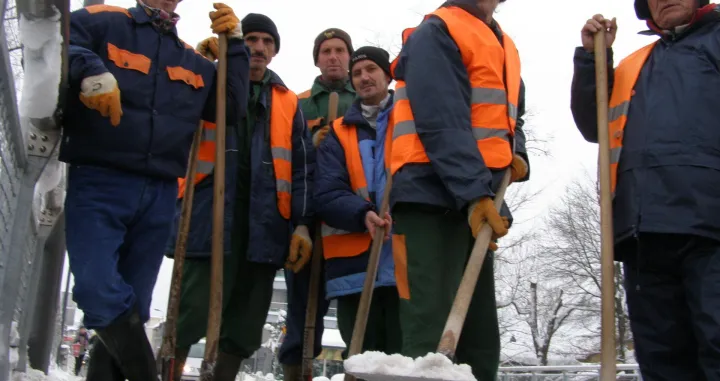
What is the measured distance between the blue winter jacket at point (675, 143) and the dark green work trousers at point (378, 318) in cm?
135

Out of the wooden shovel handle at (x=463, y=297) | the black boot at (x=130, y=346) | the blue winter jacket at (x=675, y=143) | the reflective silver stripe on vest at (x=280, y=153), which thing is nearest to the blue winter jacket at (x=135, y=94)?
the black boot at (x=130, y=346)

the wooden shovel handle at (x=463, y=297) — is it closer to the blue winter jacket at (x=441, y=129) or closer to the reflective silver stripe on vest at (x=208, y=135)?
the blue winter jacket at (x=441, y=129)

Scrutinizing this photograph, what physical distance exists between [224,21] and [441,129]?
1.71m

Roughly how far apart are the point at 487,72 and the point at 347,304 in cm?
161

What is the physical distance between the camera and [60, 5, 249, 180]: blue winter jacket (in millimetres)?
3336

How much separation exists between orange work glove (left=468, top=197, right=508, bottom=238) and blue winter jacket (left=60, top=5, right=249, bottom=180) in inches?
55.1

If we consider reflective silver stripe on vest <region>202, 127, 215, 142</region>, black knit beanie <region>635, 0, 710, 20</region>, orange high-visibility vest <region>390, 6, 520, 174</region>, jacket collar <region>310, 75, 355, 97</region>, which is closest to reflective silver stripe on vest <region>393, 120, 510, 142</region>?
orange high-visibility vest <region>390, 6, 520, 174</region>

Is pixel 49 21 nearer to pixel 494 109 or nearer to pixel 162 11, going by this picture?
pixel 162 11

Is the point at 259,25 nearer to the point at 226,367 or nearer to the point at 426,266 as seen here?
the point at 226,367

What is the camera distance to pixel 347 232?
4348 mm

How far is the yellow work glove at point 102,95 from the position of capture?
10.2ft

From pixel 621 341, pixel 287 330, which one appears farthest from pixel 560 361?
pixel 287 330

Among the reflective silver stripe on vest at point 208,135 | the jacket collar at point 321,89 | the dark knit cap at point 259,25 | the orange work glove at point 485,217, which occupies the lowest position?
the orange work glove at point 485,217

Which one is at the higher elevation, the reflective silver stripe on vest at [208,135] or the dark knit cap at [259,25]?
the dark knit cap at [259,25]
